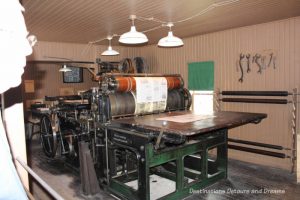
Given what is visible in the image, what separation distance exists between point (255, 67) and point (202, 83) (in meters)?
1.24

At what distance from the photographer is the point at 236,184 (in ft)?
12.6

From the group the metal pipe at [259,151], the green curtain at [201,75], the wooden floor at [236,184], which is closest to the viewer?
the wooden floor at [236,184]

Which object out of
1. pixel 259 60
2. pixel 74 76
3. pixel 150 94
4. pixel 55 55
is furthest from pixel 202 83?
pixel 74 76

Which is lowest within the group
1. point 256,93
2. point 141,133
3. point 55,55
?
point 141,133

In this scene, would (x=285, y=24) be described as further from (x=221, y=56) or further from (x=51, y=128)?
(x=51, y=128)

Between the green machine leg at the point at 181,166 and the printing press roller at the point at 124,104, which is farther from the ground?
the printing press roller at the point at 124,104

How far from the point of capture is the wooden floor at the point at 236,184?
3.49 m

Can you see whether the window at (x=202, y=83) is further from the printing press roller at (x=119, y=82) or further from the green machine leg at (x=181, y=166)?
the printing press roller at (x=119, y=82)

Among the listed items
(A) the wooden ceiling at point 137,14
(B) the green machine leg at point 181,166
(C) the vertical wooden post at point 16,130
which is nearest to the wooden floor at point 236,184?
(B) the green machine leg at point 181,166

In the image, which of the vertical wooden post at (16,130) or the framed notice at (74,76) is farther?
the framed notice at (74,76)

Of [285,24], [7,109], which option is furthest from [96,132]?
[285,24]

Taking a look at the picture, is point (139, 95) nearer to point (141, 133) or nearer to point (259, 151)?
point (141, 133)

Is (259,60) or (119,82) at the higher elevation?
(259,60)

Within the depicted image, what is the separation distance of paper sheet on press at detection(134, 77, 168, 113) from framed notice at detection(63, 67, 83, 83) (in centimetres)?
553
